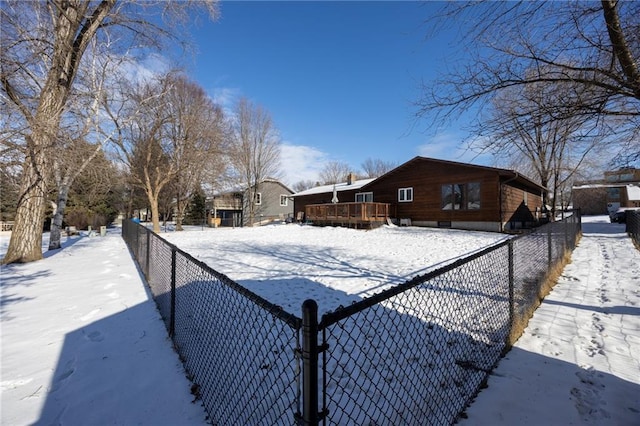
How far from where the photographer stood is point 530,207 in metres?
20.7

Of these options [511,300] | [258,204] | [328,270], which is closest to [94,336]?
[328,270]

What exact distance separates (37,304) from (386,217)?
17438mm

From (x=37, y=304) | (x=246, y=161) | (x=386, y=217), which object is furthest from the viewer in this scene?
(x=246, y=161)

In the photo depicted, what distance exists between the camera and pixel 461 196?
17172mm

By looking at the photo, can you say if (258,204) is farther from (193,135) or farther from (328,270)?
(328,270)

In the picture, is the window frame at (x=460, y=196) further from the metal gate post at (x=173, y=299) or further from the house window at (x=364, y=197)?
the metal gate post at (x=173, y=299)

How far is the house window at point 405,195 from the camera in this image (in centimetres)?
1950

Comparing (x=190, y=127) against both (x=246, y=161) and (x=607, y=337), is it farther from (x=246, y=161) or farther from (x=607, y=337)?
(x=607, y=337)

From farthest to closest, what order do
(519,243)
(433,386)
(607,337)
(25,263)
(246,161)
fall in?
(246,161), (25,263), (519,243), (607,337), (433,386)

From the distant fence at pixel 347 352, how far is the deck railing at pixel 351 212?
13493mm

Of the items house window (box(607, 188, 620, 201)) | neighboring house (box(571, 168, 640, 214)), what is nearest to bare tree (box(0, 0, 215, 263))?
neighboring house (box(571, 168, 640, 214))

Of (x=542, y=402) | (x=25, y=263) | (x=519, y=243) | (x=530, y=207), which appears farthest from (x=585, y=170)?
(x=25, y=263)

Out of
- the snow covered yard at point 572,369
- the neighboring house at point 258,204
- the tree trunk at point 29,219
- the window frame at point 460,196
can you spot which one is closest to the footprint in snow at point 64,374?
the snow covered yard at point 572,369

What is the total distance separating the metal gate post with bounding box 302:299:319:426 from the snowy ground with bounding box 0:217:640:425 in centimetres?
152
